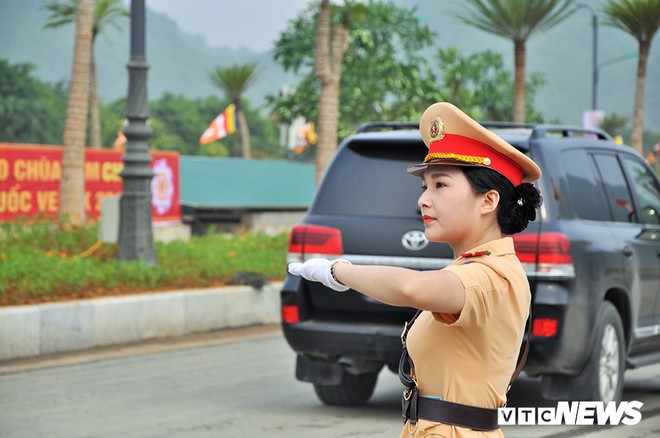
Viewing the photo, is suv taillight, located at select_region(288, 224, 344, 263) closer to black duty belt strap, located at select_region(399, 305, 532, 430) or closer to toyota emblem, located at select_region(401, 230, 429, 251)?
toyota emblem, located at select_region(401, 230, 429, 251)

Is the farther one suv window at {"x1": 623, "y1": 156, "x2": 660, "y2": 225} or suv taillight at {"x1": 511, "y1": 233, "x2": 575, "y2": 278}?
suv window at {"x1": 623, "y1": 156, "x2": 660, "y2": 225}

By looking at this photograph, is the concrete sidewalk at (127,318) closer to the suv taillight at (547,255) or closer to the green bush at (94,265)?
the green bush at (94,265)

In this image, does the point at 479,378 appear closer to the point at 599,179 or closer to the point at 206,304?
the point at 599,179

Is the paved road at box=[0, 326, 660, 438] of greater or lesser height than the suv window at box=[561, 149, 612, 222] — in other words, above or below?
below

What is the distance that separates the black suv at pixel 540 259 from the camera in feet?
25.1

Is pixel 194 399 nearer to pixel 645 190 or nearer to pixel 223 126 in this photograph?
pixel 645 190

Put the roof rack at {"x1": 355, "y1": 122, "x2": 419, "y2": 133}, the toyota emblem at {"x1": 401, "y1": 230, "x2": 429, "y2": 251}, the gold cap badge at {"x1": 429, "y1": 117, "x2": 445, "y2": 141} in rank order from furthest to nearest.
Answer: the roof rack at {"x1": 355, "y1": 122, "x2": 419, "y2": 133}
the toyota emblem at {"x1": 401, "y1": 230, "x2": 429, "y2": 251}
the gold cap badge at {"x1": 429, "y1": 117, "x2": 445, "y2": 141}

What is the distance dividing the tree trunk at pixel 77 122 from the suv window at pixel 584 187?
38.5 ft

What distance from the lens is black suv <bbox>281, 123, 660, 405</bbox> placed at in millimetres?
7641

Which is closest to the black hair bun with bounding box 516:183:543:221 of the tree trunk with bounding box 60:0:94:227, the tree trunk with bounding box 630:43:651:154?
the tree trunk with bounding box 60:0:94:227

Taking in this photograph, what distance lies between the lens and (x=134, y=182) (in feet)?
48.5

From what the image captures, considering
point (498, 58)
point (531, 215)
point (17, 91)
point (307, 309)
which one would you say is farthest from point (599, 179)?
point (17, 91)

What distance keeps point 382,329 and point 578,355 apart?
3.99 feet

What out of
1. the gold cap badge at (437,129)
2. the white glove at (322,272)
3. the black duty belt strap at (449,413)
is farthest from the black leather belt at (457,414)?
the gold cap badge at (437,129)
